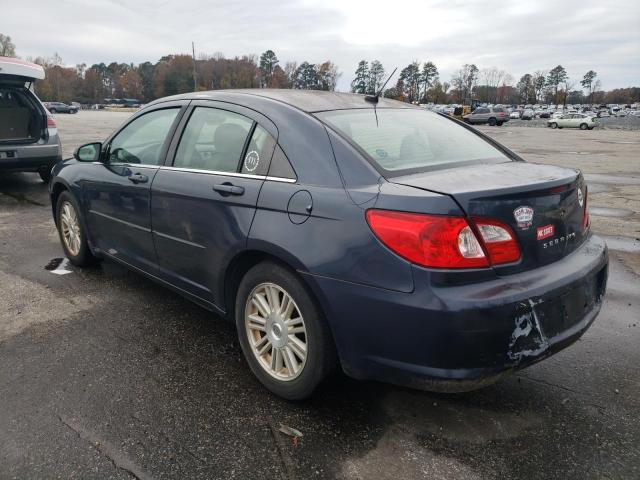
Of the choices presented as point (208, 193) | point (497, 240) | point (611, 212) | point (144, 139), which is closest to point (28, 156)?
point (144, 139)

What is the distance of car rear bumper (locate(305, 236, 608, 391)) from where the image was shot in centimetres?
208

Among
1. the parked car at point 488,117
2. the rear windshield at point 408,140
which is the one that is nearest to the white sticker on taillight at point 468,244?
the rear windshield at point 408,140

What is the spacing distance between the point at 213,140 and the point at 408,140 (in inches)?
46.6

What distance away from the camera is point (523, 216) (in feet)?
7.43

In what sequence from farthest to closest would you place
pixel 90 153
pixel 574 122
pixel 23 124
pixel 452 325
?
A: pixel 574 122 < pixel 23 124 < pixel 90 153 < pixel 452 325

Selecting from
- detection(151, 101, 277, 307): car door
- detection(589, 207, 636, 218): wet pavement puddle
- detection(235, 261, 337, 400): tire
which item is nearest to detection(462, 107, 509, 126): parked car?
detection(589, 207, 636, 218): wet pavement puddle

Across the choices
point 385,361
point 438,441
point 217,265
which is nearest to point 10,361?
point 217,265

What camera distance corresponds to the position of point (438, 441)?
2.39m

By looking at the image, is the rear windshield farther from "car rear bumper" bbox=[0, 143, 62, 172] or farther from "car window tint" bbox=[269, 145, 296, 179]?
"car rear bumper" bbox=[0, 143, 62, 172]

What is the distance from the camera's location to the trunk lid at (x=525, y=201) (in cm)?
219

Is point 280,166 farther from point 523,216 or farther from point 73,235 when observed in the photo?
point 73,235

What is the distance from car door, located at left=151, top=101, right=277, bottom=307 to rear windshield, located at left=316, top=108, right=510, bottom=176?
0.48 meters

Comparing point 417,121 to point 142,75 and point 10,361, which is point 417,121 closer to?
point 10,361

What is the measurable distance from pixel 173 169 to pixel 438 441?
88.5 inches
